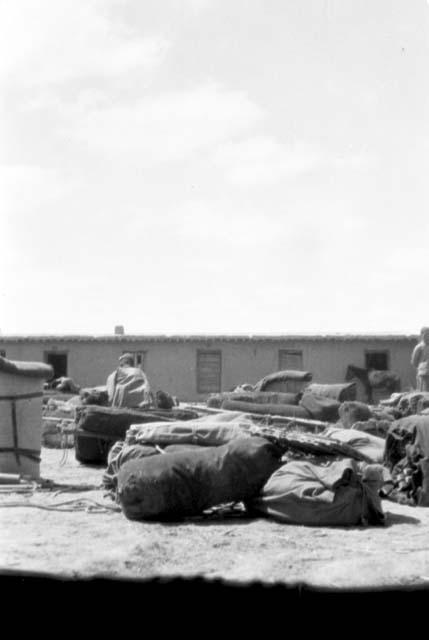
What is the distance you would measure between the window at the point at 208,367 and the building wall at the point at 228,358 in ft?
0.48

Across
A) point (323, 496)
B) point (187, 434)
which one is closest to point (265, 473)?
point (323, 496)

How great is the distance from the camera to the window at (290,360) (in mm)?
25844

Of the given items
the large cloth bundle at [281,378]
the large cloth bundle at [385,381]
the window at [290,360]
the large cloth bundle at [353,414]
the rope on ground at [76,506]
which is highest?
the window at [290,360]

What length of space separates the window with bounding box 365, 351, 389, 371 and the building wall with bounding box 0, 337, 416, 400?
0.13 meters

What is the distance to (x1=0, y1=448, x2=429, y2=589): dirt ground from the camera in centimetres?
498

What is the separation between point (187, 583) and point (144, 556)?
1.41 metres

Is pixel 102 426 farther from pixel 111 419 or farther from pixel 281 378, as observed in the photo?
pixel 281 378

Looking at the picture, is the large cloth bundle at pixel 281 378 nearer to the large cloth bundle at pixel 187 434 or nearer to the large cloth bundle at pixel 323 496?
the large cloth bundle at pixel 187 434

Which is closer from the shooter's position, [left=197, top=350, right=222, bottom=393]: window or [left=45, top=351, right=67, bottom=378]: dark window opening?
[left=197, top=350, right=222, bottom=393]: window

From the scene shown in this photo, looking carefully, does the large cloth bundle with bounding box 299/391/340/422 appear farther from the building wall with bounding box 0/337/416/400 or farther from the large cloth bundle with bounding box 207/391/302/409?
the building wall with bounding box 0/337/416/400

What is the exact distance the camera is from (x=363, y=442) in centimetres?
965

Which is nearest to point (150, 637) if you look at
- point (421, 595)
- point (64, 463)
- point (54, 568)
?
point (421, 595)

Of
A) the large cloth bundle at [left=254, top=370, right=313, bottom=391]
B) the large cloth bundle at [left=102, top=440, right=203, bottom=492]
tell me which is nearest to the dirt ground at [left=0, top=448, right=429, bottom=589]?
the large cloth bundle at [left=102, top=440, right=203, bottom=492]

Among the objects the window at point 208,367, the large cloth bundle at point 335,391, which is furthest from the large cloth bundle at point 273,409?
the window at point 208,367
